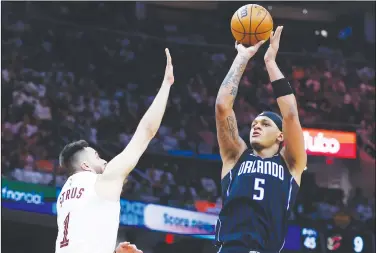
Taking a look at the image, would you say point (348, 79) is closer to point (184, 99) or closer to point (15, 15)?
point (184, 99)

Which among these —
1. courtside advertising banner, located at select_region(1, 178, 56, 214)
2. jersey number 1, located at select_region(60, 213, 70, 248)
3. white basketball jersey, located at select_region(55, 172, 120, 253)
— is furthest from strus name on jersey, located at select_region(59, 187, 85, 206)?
courtside advertising banner, located at select_region(1, 178, 56, 214)

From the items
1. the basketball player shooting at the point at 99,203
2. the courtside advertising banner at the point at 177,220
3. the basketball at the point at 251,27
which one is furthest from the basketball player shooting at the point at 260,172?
the courtside advertising banner at the point at 177,220

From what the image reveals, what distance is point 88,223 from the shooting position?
454cm

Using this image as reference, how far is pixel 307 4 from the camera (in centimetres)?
2214

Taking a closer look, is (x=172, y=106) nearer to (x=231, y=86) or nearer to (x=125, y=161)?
(x=231, y=86)

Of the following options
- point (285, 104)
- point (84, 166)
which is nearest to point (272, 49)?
point (285, 104)

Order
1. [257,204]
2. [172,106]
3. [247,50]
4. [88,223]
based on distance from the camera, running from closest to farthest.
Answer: [88,223]
[257,204]
[247,50]
[172,106]

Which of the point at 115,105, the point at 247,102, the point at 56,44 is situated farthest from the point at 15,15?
the point at 247,102

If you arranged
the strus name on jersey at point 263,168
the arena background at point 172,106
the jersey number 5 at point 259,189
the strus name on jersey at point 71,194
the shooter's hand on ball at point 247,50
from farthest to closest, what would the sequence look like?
the arena background at point 172,106
the shooter's hand on ball at point 247,50
the strus name on jersey at point 263,168
the jersey number 5 at point 259,189
the strus name on jersey at point 71,194

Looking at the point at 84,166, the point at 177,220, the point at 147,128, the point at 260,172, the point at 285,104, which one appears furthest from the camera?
the point at 177,220

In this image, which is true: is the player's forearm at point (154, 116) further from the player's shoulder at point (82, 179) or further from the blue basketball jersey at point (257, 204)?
the blue basketball jersey at point (257, 204)

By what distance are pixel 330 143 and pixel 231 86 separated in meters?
12.9

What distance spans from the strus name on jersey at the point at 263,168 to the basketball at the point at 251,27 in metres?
1.13

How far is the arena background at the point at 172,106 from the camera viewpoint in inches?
517
